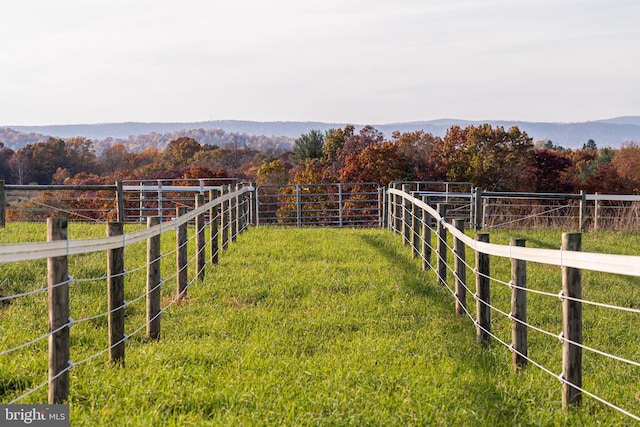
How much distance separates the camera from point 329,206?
54562 mm

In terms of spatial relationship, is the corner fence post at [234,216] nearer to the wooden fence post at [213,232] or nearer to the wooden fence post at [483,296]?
the wooden fence post at [213,232]

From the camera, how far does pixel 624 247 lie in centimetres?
1652

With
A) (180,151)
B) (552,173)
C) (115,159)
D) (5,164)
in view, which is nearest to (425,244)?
(552,173)

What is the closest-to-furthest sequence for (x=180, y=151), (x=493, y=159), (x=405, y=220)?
(x=405, y=220), (x=493, y=159), (x=180, y=151)

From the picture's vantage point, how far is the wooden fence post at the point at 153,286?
735cm

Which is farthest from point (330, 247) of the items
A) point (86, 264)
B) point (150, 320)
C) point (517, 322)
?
point (517, 322)

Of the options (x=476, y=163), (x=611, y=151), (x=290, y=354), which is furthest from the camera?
(x=611, y=151)

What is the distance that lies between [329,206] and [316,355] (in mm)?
48080

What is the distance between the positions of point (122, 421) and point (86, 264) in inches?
297

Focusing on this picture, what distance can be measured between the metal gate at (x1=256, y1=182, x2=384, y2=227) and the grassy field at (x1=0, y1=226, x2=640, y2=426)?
12.9 m

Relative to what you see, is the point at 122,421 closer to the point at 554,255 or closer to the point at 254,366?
the point at 254,366

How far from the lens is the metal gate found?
25.2m

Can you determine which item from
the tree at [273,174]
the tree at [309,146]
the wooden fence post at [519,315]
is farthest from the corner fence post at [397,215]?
the tree at [309,146]

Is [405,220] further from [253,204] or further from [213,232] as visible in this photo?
[253,204]
